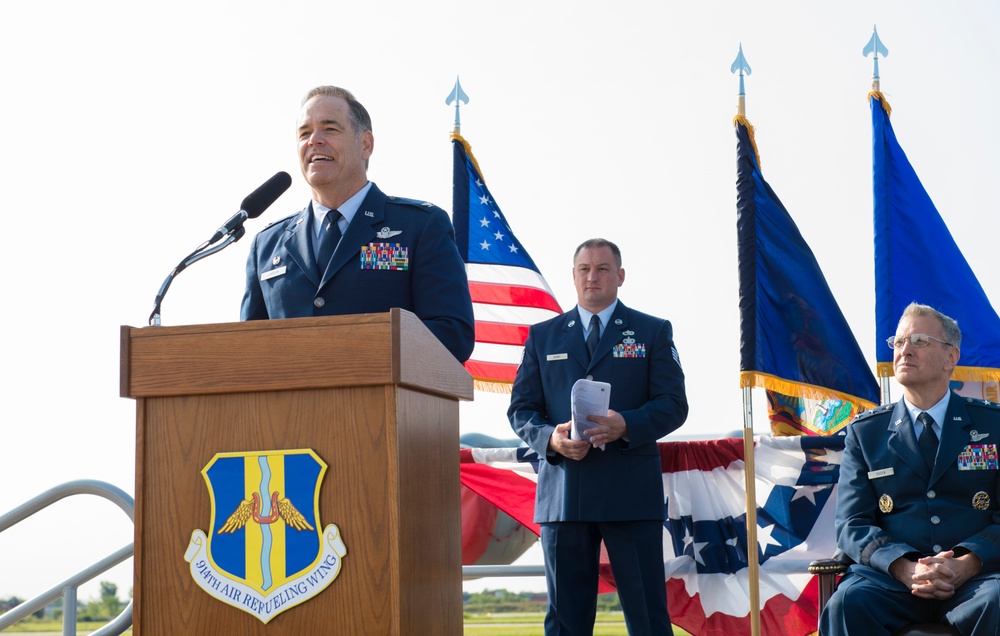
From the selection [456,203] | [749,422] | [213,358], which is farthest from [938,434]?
[456,203]

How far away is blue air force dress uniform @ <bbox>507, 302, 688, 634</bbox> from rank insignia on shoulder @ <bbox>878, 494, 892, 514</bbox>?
735mm

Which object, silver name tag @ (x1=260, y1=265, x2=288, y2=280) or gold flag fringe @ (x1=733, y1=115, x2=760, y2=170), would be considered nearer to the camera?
silver name tag @ (x1=260, y1=265, x2=288, y2=280)

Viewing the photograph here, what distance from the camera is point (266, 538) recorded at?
71.2 inches

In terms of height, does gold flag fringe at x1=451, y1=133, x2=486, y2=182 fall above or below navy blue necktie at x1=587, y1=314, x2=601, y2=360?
above

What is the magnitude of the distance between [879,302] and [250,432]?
3811mm

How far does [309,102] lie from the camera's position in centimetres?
253

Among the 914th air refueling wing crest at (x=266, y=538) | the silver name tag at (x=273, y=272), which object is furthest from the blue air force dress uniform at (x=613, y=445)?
the 914th air refueling wing crest at (x=266, y=538)

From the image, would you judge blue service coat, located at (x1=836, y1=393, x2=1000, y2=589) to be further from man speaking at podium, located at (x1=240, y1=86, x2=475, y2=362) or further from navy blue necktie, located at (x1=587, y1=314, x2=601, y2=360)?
man speaking at podium, located at (x1=240, y1=86, x2=475, y2=362)

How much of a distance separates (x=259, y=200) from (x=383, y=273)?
0.32 metres

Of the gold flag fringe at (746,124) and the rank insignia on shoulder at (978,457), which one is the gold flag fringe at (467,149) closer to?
the gold flag fringe at (746,124)

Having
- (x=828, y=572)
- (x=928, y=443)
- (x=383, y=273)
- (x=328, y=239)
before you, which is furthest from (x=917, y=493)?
(x=328, y=239)

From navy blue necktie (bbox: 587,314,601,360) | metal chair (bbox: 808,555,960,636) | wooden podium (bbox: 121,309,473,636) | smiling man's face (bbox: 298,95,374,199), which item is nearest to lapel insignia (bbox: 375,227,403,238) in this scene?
smiling man's face (bbox: 298,95,374,199)

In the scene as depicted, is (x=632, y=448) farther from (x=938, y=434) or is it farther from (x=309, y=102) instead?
(x=309, y=102)

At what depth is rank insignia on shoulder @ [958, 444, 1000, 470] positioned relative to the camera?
351 cm
